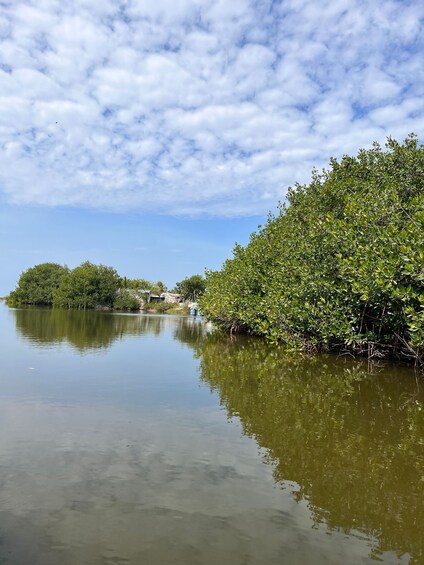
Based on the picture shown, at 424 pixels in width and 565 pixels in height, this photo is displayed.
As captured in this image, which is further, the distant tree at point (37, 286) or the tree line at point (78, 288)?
the distant tree at point (37, 286)

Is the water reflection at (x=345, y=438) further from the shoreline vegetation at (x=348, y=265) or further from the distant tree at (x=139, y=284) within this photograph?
the distant tree at (x=139, y=284)

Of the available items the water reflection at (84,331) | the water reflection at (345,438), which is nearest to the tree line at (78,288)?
the water reflection at (84,331)

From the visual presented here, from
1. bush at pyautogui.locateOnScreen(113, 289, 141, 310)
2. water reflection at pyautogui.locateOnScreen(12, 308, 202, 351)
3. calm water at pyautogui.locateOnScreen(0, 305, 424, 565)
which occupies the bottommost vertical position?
calm water at pyautogui.locateOnScreen(0, 305, 424, 565)

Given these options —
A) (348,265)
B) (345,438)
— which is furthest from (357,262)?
(345,438)

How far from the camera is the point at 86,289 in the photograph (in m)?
91.4

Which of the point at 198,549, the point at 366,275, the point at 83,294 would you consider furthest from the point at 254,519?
the point at 83,294

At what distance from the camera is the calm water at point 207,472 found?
4.29 m

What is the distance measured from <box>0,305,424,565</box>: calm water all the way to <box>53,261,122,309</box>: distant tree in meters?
81.8

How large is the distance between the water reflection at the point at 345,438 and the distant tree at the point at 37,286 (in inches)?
3571

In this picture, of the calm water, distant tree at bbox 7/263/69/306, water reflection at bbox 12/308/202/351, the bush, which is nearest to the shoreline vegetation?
the calm water

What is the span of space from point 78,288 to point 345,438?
8918 cm

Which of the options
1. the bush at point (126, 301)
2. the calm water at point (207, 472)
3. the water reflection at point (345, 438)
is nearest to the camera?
the calm water at point (207, 472)

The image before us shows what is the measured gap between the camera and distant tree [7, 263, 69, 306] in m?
97.4

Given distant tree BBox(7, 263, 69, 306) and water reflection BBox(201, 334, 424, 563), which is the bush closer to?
distant tree BBox(7, 263, 69, 306)
